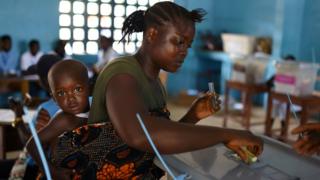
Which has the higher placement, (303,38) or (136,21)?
(136,21)

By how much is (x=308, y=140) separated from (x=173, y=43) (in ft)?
1.04

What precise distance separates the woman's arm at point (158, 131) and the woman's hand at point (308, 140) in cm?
12

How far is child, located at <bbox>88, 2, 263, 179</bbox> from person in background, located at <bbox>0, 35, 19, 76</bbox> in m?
4.07

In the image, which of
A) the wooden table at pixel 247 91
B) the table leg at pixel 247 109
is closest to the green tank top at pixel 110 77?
the wooden table at pixel 247 91

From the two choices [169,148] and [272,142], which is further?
[272,142]

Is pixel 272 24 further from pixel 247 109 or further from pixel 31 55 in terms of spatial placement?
pixel 31 55

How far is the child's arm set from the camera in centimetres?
Answer: 102

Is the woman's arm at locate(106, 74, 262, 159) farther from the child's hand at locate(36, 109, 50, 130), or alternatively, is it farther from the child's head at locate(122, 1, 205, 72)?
the child's hand at locate(36, 109, 50, 130)

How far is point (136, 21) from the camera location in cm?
81

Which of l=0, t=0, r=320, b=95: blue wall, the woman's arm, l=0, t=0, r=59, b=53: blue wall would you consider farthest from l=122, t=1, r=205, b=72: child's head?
l=0, t=0, r=59, b=53: blue wall

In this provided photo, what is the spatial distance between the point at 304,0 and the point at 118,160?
4995 mm

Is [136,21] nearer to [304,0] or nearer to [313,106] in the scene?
[313,106]

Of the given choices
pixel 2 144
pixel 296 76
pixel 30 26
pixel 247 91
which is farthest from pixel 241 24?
pixel 2 144

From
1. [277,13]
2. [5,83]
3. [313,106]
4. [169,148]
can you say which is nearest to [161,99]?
[169,148]
